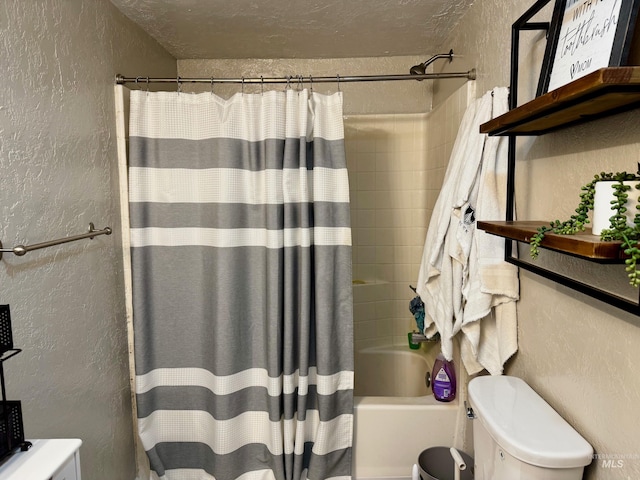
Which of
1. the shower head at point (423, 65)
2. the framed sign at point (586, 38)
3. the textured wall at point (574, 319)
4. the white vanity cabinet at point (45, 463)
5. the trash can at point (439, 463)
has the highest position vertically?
the shower head at point (423, 65)

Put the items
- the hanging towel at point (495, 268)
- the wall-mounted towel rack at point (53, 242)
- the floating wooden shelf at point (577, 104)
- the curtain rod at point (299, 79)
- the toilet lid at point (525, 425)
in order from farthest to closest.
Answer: the curtain rod at point (299, 79)
the hanging towel at point (495, 268)
the wall-mounted towel rack at point (53, 242)
the toilet lid at point (525, 425)
the floating wooden shelf at point (577, 104)

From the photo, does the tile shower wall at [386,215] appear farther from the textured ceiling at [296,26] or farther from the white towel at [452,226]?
the white towel at [452,226]

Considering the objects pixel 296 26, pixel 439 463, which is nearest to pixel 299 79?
pixel 296 26

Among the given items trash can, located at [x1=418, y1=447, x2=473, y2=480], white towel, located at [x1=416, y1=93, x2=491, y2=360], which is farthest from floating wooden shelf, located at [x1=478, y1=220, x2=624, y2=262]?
trash can, located at [x1=418, y1=447, x2=473, y2=480]

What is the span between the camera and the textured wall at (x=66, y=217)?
1170 millimetres

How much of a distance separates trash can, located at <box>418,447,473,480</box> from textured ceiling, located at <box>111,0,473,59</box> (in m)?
1.94

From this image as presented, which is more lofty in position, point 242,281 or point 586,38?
point 586,38

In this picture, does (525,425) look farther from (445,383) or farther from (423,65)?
(423,65)

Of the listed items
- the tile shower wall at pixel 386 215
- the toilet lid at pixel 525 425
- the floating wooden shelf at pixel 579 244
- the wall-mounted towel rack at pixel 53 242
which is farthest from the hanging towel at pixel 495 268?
the wall-mounted towel rack at pixel 53 242

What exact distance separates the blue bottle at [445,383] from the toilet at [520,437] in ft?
2.12

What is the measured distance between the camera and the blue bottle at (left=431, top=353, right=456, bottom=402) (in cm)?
188

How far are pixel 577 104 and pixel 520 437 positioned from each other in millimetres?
758

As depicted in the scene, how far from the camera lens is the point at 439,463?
179 centimetres

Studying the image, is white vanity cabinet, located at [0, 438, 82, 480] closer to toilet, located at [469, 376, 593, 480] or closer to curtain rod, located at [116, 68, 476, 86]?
toilet, located at [469, 376, 593, 480]
